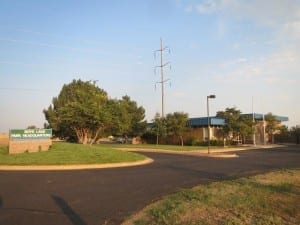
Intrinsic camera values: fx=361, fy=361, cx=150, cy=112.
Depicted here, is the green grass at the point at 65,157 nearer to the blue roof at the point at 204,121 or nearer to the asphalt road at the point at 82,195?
the asphalt road at the point at 82,195

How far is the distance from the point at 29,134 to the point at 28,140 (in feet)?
1.35

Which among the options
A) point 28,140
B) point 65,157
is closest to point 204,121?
point 28,140

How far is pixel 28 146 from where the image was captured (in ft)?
79.4

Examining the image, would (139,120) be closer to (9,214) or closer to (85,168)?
(85,168)

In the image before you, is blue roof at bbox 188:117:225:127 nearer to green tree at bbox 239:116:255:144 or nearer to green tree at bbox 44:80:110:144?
green tree at bbox 239:116:255:144

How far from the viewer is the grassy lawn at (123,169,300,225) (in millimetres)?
7363

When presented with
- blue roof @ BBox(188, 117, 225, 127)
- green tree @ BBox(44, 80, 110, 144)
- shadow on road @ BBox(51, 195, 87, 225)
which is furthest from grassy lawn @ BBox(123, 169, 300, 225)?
blue roof @ BBox(188, 117, 225, 127)

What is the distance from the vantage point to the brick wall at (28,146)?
23.6 m

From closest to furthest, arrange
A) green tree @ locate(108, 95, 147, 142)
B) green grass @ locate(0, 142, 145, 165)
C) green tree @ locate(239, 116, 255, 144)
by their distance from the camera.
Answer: green grass @ locate(0, 142, 145, 165)
green tree @ locate(108, 95, 147, 142)
green tree @ locate(239, 116, 255, 144)

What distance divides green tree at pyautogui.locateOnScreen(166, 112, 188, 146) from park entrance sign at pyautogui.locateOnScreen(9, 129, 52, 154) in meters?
29.9

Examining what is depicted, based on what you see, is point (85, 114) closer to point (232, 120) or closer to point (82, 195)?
point (232, 120)

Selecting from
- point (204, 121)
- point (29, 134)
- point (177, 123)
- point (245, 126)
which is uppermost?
point (204, 121)

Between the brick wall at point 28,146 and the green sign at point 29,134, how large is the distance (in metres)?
0.28

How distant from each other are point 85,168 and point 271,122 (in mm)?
52395
